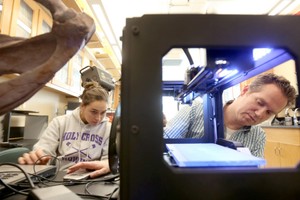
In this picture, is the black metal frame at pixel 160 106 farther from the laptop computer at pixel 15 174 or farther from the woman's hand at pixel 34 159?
the woman's hand at pixel 34 159

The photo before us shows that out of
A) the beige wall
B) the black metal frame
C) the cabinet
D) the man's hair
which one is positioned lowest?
the cabinet

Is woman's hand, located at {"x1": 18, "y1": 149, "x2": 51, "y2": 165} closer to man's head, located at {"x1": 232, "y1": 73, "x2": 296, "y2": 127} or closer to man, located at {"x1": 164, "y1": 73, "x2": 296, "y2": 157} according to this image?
man, located at {"x1": 164, "y1": 73, "x2": 296, "y2": 157}

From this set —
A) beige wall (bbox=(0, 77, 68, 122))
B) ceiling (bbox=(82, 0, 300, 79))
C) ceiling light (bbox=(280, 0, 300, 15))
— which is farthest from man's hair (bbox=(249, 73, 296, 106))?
beige wall (bbox=(0, 77, 68, 122))

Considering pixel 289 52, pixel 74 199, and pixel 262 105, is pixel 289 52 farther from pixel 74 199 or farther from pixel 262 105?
pixel 262 105

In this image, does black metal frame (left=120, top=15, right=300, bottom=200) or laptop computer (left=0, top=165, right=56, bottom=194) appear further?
laptop computer (left=0, top=165, right=56, bottom=194)

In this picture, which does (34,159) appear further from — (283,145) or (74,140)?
(283,145)

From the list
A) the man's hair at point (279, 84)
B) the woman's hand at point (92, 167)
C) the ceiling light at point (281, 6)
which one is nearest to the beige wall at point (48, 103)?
the woman's hand at point (92, 167)

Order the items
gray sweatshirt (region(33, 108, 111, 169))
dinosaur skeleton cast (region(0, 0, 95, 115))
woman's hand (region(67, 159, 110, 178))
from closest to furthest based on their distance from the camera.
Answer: dinosaur skeleton cast (region(0, 0, 95, 115)), woman's hand (region(67, 159, 110, 178)), gray sweatshirt (region(33, 108, 111, 169))

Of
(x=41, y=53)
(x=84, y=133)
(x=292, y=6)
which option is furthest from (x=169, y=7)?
(x=41, y=53)

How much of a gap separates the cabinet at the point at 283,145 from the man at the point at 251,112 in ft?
5.42

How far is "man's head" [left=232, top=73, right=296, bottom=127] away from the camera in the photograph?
1.02 meters

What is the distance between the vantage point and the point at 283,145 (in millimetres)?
2848

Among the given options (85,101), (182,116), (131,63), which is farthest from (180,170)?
(85,101)

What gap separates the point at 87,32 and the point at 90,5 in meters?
2.34
